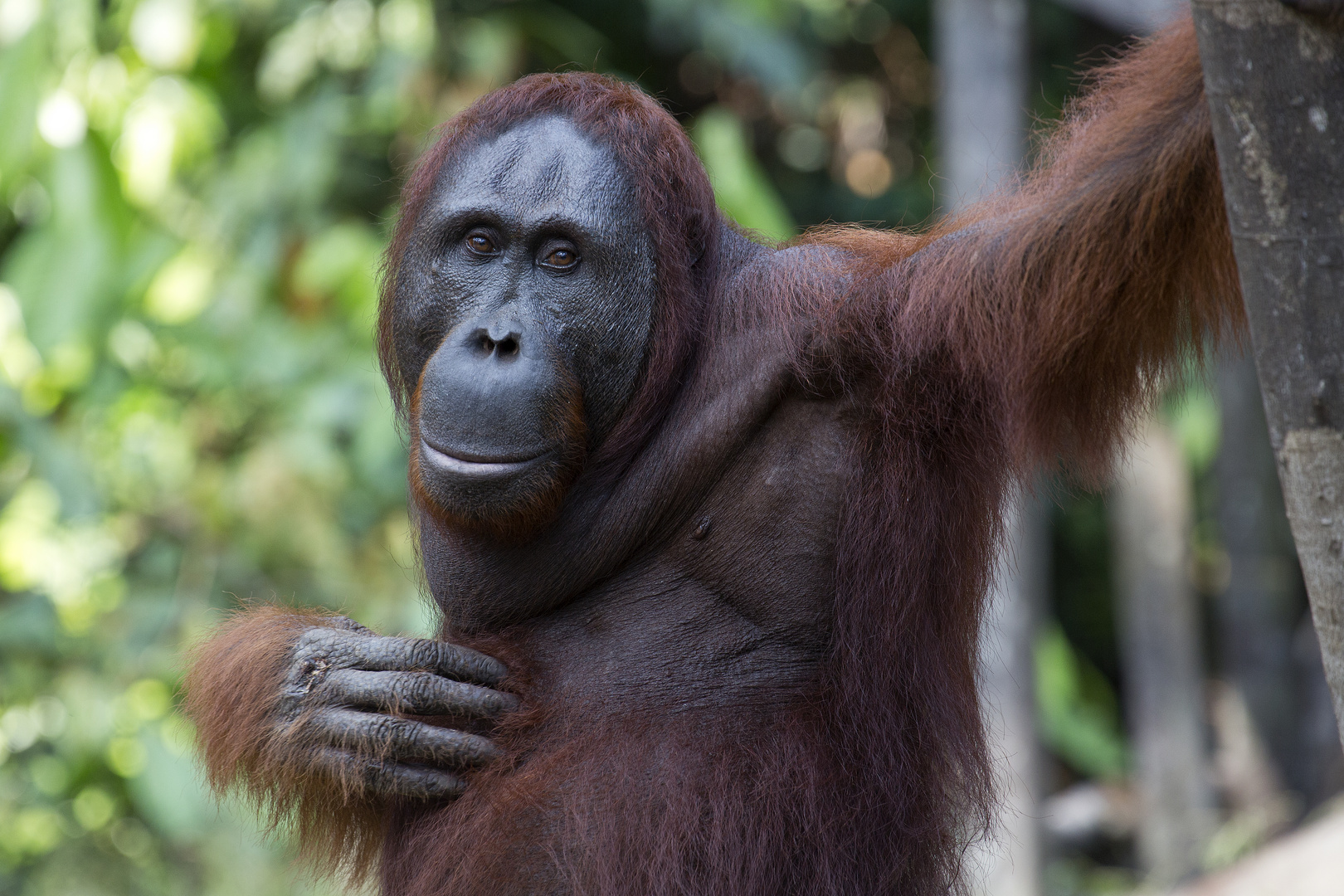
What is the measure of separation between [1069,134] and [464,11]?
176 inches

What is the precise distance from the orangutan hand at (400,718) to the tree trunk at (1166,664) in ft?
15.3

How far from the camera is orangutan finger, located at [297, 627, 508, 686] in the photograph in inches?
86.0

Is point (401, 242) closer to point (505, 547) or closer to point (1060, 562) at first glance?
point (505, 547)

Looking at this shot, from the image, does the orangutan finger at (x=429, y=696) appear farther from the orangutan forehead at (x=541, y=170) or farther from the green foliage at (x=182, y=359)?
the green foliage at (x=182, y=359)

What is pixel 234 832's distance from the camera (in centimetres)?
505

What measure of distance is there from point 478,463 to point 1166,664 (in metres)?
5.00

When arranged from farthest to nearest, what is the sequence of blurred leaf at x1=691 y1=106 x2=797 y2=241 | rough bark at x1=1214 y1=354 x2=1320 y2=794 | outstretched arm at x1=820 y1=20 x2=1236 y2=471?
rough bark at x1=1214 y1=354 x2=1320 y2=794 → blurred leaf at x1=691 y1=106 x2=797 y2=241 → outstretched arm at x1=820 y1=20 x2=1236 y2=471

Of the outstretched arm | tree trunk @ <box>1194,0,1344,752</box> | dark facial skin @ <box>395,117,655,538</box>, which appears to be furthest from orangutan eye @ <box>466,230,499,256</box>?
tree trunk @ <box>1194,0,1344,752</box>

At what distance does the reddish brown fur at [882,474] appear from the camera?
1957mm

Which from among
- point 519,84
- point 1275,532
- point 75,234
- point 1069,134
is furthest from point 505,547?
point 1275,532

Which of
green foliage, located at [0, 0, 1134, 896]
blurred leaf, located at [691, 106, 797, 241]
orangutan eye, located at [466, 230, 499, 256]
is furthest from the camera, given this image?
blurred leaf, located at [691, 106, 797, 241]

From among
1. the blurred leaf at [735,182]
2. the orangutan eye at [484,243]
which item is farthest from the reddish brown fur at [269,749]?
the blurred leaf at [735,182]

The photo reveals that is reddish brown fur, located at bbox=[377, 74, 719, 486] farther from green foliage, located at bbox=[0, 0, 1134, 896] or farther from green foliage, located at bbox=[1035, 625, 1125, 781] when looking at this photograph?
green foliage, located at bbox=[1035, 625, 1125, 781]

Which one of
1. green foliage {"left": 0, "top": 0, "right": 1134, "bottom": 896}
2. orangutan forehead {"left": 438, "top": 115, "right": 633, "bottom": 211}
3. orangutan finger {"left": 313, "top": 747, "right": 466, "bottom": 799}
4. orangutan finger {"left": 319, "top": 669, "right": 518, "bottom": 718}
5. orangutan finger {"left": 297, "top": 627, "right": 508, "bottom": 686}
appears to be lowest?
orangutan finger {"left": 313, "top": 747, "right": 466, "bottom": 799}
